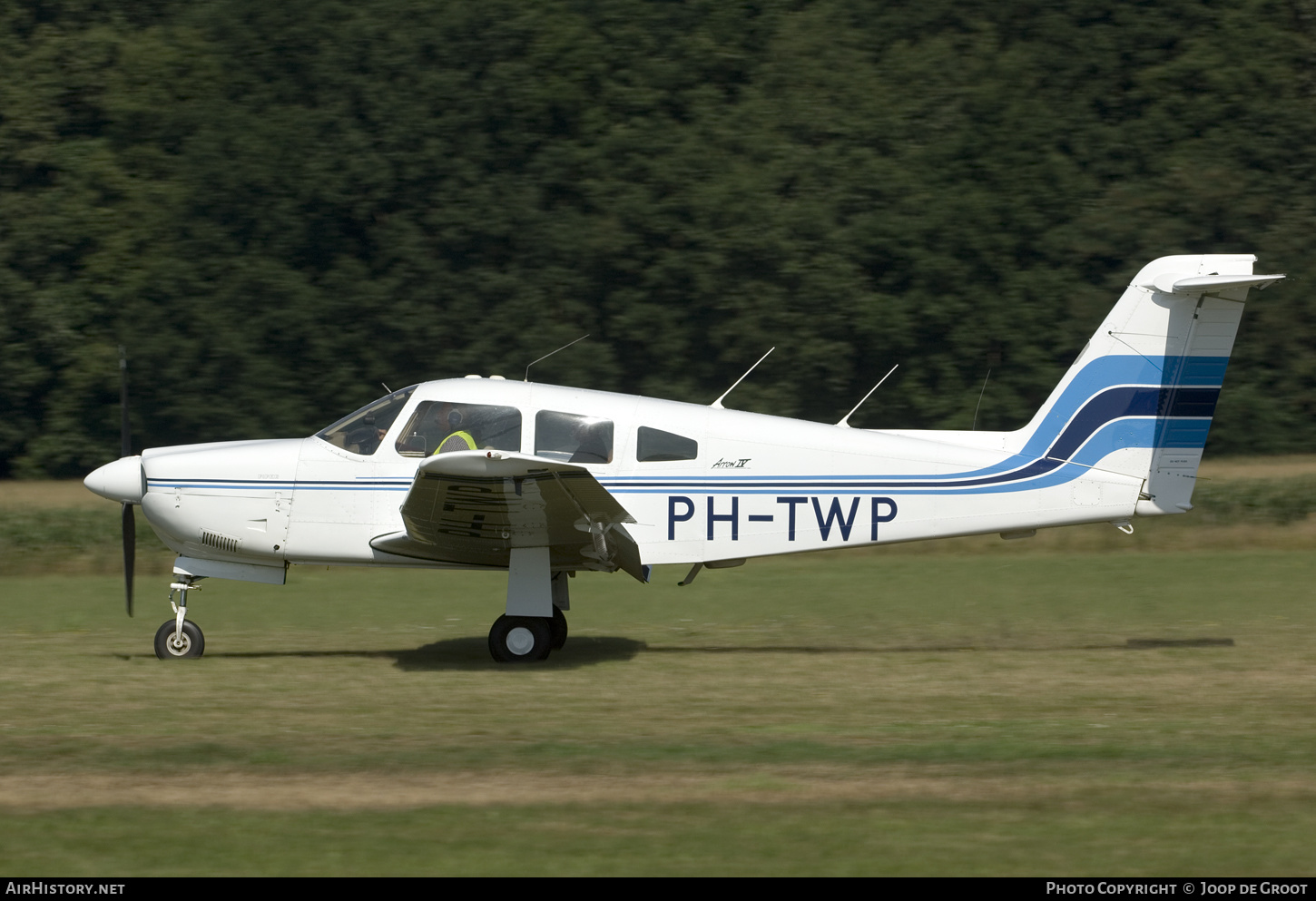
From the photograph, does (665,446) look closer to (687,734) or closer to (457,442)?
(457,442)

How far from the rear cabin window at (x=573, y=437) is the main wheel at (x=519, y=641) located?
3.66 feet

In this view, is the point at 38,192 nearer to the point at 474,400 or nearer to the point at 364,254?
the point at 364,254

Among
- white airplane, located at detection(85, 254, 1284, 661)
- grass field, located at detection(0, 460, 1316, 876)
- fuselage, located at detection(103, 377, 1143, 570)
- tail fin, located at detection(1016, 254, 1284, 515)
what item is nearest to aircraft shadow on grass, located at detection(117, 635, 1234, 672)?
grass field, located at detection(0, 460, 1316, 876)

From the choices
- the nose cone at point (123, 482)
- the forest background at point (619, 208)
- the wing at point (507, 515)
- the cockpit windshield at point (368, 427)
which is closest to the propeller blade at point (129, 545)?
the nose cone at point (123, 482)

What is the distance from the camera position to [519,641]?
9.09 meters

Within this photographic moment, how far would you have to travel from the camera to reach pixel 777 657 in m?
9.38

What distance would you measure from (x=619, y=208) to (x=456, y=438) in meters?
15.3

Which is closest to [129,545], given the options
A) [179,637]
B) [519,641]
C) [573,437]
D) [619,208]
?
[179,637]

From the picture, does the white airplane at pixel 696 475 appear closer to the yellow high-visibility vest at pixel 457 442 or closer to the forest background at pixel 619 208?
the yellow high-visibility vest at pixel 457 442

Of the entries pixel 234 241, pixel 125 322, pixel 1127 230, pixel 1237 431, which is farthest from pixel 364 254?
pixel 1237 431

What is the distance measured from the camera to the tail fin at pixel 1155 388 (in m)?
9.07

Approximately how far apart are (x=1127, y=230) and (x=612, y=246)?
8.90 meters

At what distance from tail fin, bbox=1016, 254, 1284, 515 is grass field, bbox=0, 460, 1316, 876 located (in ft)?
4.25

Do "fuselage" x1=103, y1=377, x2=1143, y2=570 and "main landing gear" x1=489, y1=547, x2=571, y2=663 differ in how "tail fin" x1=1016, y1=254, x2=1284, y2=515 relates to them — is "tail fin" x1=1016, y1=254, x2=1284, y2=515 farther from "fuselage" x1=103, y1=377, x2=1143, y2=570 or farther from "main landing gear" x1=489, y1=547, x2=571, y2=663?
"main landing gear" x1=489, y1=547, x2=571, y2=663
